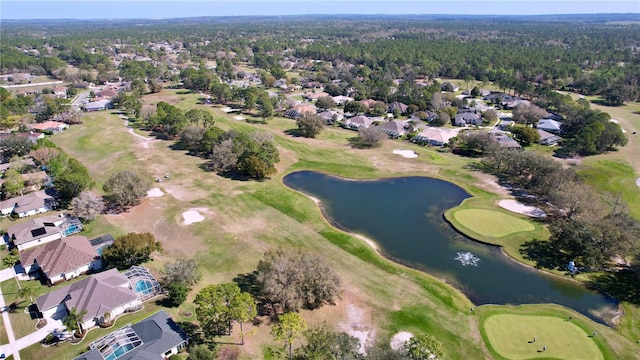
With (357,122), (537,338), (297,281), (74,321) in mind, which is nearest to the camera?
(74,321)

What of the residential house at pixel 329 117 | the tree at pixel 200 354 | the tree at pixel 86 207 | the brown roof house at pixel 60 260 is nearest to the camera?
the tree at pixel 200 354

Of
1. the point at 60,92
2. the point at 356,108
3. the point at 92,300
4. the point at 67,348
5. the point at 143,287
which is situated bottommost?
the point at 67,348

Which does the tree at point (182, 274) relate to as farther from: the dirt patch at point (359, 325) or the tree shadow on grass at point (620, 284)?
the tree shadow on grass at point (620, 284)

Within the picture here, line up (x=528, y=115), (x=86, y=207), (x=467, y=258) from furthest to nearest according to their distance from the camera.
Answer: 1. (x=528, y=115)
2. (x=86, y=207)
3. (x=467, y=258)

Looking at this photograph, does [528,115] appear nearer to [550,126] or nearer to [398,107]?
[550,126]

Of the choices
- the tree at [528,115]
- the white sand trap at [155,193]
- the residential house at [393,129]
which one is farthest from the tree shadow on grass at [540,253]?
the tree at [528,115]

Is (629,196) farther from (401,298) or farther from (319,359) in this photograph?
(319,359)

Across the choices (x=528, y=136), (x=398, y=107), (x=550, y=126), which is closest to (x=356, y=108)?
(x=398, y=107)
